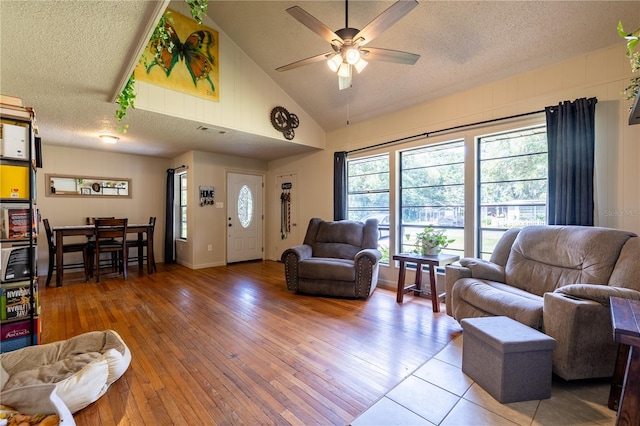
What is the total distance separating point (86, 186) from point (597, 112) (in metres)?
7.59

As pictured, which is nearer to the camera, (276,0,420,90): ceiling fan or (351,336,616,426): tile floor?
(351,336,616,426): tile floor

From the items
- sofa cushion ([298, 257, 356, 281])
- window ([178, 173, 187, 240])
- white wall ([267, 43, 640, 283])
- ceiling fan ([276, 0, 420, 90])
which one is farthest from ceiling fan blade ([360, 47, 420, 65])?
window ([178, 173, 187, 240])

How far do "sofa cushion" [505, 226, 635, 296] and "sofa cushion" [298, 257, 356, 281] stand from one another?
66.3 inches

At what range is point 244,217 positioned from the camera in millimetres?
6230

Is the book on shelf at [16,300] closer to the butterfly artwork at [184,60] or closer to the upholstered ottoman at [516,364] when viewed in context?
the butterfly artwork at [184,60]

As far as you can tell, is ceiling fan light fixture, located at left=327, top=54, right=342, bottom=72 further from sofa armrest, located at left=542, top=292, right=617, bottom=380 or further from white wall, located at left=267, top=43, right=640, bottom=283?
sofa armrest, located at left=542, top=292, right=617, bottom=380

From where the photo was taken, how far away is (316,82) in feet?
13.9

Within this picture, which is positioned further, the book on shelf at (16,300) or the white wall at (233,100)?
the white wall at (233,100)

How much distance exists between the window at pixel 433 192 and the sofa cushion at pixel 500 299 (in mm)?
1168

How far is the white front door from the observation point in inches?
235

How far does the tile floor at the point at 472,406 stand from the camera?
152cm

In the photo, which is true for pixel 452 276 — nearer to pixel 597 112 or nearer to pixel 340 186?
pixel 597 112

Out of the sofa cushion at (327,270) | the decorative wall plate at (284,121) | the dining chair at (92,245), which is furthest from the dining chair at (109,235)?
the sofa cushion at (327,270)

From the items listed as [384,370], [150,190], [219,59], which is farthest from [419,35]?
[150,190]
